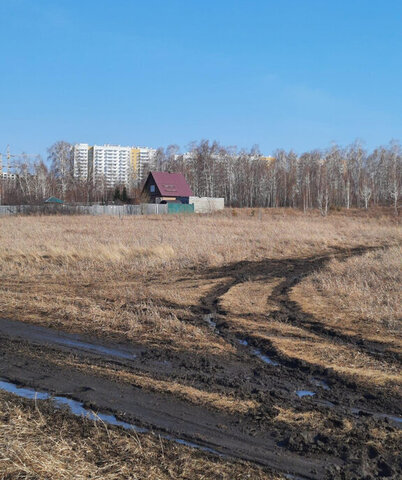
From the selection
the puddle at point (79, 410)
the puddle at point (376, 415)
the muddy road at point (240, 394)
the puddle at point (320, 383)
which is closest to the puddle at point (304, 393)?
the muddy road at point (240, 394)

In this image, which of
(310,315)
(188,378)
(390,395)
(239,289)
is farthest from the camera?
(239,289)

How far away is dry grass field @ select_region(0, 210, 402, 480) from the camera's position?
162 inches

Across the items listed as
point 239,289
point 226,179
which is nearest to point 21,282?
point 239,289

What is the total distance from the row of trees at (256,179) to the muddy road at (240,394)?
67493 mm

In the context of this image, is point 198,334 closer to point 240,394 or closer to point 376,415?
point 240,394

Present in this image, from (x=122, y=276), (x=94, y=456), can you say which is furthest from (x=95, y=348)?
(x=122, y=276)

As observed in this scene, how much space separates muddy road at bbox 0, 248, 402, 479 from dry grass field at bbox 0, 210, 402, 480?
0.04 meters

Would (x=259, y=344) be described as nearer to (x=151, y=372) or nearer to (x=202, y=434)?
(x=151, y=372)

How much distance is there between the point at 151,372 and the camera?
250 inches

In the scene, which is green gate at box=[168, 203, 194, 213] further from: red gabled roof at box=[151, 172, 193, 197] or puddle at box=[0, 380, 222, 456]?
puddle at box=[0, 380, 222, 456]

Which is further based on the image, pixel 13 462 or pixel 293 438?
pixel 293 438

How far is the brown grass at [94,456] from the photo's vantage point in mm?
3693

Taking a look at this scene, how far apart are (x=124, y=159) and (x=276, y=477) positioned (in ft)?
463

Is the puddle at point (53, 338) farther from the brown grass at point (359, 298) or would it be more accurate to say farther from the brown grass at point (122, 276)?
the brown grass at point (359, 298)
